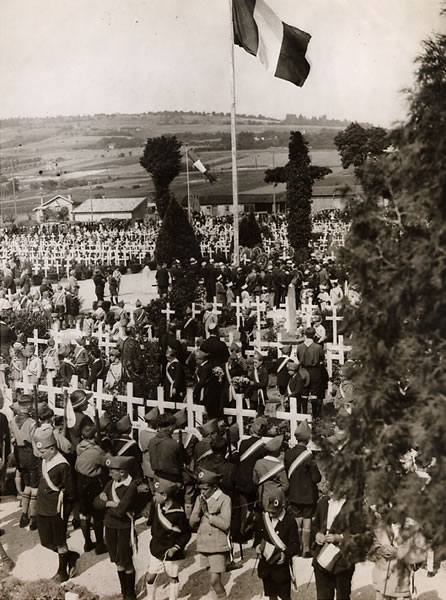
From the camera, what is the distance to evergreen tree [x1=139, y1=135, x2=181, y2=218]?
6625mm

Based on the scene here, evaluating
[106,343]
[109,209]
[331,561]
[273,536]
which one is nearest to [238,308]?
[106,343]

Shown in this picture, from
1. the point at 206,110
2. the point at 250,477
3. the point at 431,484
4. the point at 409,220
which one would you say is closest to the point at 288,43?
the point at 206,110

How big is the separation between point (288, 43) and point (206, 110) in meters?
0.97

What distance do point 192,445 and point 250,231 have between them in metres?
2.21

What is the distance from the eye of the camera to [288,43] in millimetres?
6160

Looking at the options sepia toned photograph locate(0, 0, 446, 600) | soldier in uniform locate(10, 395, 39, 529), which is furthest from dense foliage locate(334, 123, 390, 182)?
soldier in uniform locate(10, 395, 39, 529)

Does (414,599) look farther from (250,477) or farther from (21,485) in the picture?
(21,485)

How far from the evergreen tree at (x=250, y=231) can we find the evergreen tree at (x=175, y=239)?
0.47m

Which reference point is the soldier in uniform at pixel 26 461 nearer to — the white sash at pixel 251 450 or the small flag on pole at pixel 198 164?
the white sash at pixel 251 450

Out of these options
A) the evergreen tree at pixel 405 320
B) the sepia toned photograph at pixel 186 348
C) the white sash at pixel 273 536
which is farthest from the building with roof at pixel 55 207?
the evergreen tree at pixel 405 320

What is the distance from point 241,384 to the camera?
6762 millimetres

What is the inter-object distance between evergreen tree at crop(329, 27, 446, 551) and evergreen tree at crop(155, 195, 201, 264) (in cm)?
341

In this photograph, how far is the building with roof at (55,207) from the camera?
6.87 m

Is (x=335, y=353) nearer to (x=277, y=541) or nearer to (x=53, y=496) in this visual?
(x=277, y=541)
